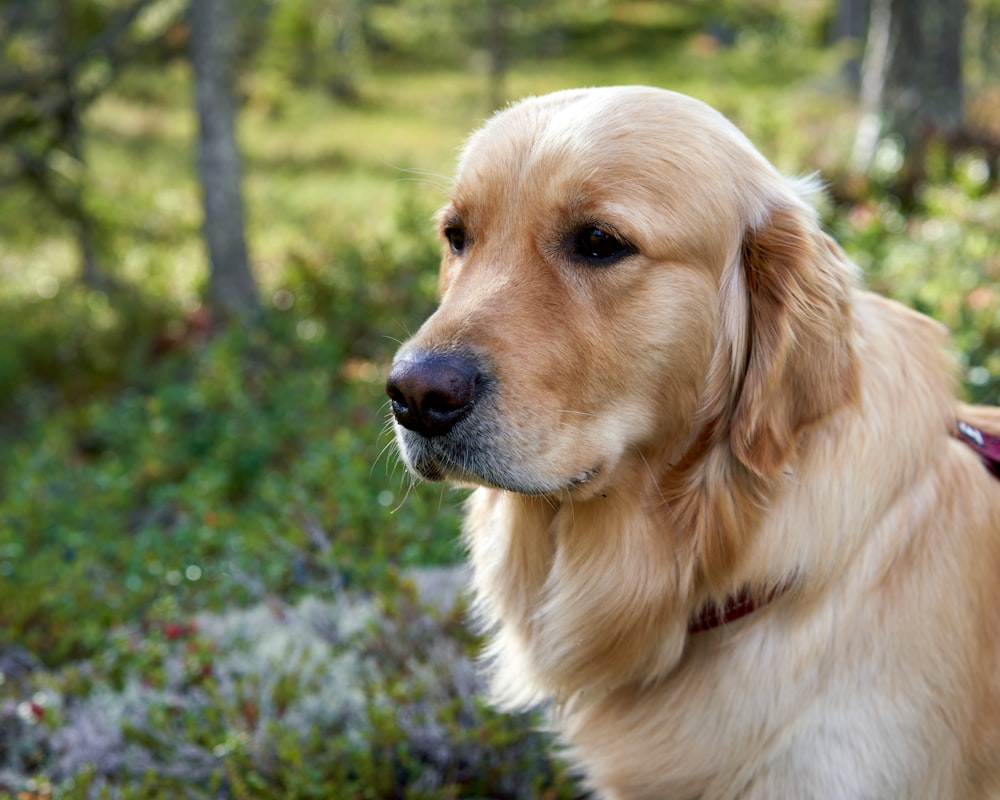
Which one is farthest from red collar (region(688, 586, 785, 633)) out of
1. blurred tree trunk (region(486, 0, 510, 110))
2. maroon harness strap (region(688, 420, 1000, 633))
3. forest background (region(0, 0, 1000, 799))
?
blurred tree trunk (region(486, 0, 510, 110))

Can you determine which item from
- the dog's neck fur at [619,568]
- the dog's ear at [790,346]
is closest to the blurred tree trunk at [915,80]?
the dog's ear at [790,346]

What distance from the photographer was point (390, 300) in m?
7.40

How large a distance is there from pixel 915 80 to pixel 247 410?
621 centimetres

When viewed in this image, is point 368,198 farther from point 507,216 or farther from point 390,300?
point 507,216

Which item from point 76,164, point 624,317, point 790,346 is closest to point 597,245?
point 624,317

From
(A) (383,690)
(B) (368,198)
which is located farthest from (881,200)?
(B) (368,198)

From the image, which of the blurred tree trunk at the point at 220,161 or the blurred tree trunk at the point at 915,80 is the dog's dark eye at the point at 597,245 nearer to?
the blurred tree trunk at the point at 220,161

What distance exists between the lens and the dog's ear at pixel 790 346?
7.03 ft

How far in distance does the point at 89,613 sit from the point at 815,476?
3.28 metres

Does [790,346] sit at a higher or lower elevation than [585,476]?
higher

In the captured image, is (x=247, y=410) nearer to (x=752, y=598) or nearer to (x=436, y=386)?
(x=436, y=386)

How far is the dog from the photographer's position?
214cm

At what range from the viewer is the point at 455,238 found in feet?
8.57

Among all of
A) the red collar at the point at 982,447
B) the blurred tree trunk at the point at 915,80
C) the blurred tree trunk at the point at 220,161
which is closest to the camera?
the red collar at the point at 982,447
